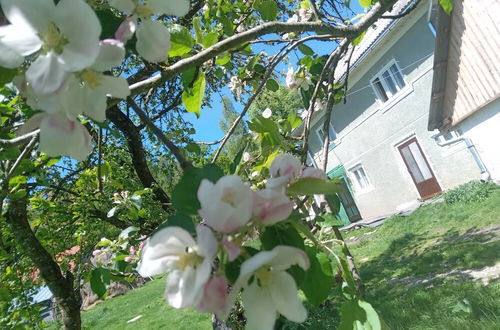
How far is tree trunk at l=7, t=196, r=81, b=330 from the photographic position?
3.39 metres

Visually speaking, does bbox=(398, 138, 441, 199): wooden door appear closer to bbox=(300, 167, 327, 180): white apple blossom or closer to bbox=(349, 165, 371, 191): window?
bbox=(349, 165, 371, 191): window

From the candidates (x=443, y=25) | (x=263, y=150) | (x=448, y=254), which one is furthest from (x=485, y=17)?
(x=263, y=150)

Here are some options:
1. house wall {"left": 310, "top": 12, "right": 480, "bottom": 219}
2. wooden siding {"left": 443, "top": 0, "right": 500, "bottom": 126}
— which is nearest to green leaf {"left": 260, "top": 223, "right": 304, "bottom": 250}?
wooden siding {"left": 443, "top": 0, "right": 500, "bottom": 126}

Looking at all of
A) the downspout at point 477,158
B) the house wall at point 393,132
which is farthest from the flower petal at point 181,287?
the house wall at point 393,132

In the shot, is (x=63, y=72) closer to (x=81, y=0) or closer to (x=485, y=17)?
(x=81, y=0)

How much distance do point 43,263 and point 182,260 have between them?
3.59 meters

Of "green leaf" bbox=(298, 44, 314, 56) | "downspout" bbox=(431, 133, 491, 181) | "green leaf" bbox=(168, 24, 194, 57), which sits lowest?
"downspout" bbox=(431, 133, 491, 181)

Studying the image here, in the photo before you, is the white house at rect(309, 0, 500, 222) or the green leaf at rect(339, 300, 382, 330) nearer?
the green leaf at rect(339, 300, 382, 330)

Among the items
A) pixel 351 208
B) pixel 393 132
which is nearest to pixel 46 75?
pixel 393 132

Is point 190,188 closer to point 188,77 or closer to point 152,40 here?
point 152,40

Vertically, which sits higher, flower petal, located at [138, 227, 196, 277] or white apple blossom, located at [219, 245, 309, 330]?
flower petal, located at [138, 227, 196, 277]

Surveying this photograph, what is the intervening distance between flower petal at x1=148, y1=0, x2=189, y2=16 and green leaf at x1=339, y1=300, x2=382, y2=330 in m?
0.68

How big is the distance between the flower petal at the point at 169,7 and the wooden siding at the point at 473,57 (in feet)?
Answer: 29.1

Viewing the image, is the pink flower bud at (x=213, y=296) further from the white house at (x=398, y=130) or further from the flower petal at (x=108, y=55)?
the white house at (x=398, y=130)
